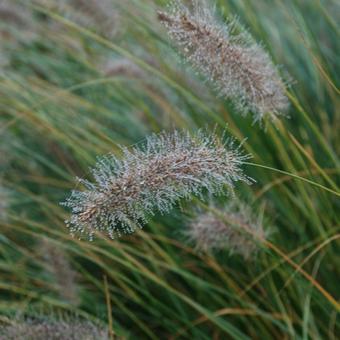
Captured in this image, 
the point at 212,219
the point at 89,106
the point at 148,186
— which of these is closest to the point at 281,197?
the point at 212,219

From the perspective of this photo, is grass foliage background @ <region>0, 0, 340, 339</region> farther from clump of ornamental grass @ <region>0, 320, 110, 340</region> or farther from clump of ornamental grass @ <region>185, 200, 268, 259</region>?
clump of ornamental grass @ <region>0, 320, 110, 340</region>

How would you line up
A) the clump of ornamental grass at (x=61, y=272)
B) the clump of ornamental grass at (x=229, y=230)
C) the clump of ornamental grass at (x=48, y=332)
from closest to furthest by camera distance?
1. the clump of ornamental grass at (x=48, y=332)
2. the clump of ornamental grass at (x=229, y=230)
3. the clump of ornamental grass at (x=61, y=272)

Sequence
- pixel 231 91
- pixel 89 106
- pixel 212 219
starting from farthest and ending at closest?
pixel 89 106
pixel 212 219
pixel 231 91

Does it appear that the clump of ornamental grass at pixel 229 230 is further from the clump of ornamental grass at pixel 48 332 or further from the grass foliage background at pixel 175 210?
the clump of ornamental grass at pixel 48 332

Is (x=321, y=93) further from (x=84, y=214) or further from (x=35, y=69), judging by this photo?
(x=84, y=214)

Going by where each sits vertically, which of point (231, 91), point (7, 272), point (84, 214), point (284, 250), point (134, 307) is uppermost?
point (231, 91)

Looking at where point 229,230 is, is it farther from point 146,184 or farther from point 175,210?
point 146,184

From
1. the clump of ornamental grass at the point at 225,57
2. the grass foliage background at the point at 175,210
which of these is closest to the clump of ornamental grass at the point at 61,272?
the grass foliage background at the point at 175,210

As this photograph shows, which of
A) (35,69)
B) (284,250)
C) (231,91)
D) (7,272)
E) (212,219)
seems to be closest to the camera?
(231,91)
